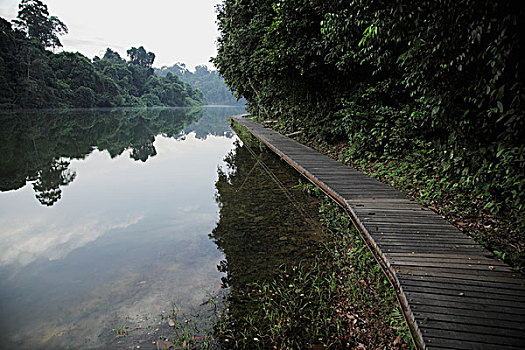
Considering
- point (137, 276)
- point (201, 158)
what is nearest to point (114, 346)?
point (137, 276)

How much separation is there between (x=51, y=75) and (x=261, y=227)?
46.0 meters

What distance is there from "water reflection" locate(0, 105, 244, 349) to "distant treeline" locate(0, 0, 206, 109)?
31399mm

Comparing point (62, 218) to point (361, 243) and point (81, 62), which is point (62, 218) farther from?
point (81, 62)

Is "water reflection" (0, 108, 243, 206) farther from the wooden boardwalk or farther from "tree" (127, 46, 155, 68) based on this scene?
"tree" (127, 46, 155, 68)

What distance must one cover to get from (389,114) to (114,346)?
598cm

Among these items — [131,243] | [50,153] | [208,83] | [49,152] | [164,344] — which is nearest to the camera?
[164,344]

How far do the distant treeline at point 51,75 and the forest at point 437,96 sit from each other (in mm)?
36998

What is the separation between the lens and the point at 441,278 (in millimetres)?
2477

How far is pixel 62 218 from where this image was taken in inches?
233

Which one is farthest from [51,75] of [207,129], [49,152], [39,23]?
[49,152]

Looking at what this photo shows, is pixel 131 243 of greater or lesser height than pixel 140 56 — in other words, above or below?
below

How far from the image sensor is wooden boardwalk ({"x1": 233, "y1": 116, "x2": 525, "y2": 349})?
1.93 m

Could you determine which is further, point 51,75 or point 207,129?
point 51,75

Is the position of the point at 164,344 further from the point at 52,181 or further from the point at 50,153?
the point at 50,153
